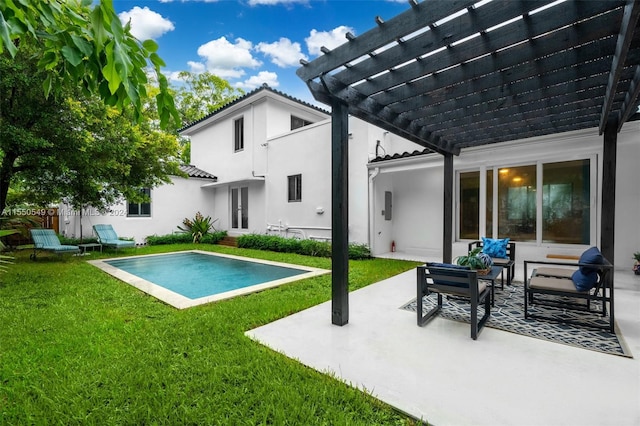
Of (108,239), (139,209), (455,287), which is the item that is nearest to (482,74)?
(455,287)

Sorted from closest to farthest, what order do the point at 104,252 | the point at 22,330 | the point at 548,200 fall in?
1. the point at 22,330
2. the point at 548,200
3. the point at 104,252

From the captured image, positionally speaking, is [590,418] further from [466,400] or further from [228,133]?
[228,133]

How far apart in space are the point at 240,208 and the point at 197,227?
8.80 feet

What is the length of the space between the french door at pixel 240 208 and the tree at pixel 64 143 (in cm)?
556

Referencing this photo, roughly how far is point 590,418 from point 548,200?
7.80 metres

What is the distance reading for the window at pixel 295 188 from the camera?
46.2 feet

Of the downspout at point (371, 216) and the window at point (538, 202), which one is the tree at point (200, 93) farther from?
the window at point (538, 202)

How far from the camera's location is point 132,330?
4395 mm

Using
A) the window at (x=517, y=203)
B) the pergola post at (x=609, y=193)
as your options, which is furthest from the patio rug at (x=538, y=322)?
the window at (x=517, y=203)

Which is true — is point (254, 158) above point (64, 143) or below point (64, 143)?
above

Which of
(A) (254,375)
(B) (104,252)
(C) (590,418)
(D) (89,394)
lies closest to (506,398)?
(C) (590,418)

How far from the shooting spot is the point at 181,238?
1662cm

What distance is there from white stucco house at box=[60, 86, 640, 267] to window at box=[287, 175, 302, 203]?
49 millimetres

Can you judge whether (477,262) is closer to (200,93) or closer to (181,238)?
(181,238)
